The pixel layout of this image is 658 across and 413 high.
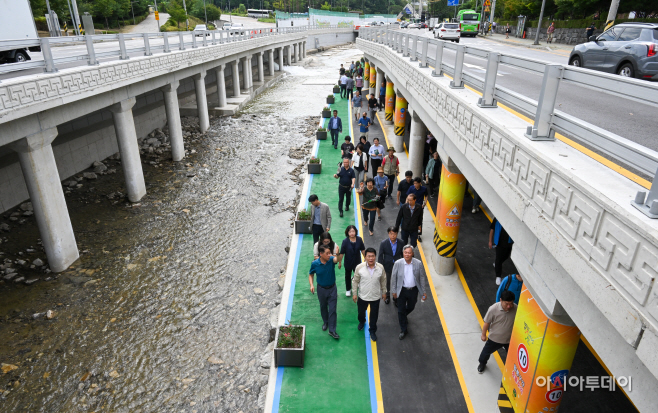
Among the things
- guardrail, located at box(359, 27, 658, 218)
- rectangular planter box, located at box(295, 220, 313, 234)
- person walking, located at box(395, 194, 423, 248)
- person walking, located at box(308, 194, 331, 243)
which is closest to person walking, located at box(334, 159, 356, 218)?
rectangular planter box, located at box(295, 220, 313, 234)

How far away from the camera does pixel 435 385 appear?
6.87 meters

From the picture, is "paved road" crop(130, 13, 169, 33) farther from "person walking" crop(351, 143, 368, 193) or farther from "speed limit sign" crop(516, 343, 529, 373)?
"speed limit sign" crop(516, 343, 529, 373)

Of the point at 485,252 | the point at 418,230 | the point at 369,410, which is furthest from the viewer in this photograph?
the point at 485,252

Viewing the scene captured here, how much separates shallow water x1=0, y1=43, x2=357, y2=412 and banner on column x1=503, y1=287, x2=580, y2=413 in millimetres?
4070

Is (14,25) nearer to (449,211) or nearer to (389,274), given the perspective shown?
(389,274)

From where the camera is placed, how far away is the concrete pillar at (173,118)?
63.9ft

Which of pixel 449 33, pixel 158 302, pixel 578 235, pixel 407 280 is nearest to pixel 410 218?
pixel 407 280

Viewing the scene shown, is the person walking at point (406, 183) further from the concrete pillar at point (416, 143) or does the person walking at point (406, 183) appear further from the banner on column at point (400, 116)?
the banner on column at point (400, 116)

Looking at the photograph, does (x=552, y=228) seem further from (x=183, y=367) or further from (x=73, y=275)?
(x=73, y=275)

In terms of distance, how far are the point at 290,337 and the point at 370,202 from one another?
4.64 meters

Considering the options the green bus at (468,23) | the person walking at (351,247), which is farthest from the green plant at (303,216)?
the green bus at (468,23)

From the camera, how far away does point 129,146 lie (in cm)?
1528

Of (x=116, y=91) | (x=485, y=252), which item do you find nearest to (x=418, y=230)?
(x=485, y=252)

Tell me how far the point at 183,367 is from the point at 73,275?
5125 millimetres
